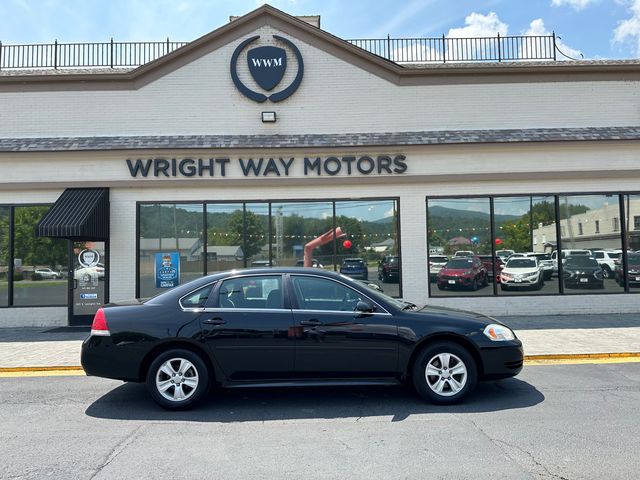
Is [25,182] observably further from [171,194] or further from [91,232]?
[171,194]

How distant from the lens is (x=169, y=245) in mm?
11672

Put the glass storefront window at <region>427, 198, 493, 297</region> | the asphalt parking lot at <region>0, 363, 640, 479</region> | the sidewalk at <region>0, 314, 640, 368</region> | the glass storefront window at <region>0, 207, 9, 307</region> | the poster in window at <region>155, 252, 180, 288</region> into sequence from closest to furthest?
the asphalt parking lot at <region>0, 363, 640, 479</region> → the sidewalk at <region>0, 314, 640, 368</region> → the glass storefront window at <region>0, 207, 9, 307</region> → the poster in window at <region>155, 252, 180, 288</region> → the glass storefront window at <region>427, 198, 493, 297</region>

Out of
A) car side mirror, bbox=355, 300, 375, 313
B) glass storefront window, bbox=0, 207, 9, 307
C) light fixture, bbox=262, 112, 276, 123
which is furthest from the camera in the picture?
light fixture, bbox=262, 112, 276, 123

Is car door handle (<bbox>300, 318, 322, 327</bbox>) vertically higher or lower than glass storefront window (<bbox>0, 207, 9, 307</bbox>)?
lower

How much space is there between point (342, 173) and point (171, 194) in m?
4.25

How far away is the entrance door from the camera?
37.2 feet

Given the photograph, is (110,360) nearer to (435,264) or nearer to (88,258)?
(88,258)

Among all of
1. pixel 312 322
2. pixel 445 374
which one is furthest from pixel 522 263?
pixel 312 322

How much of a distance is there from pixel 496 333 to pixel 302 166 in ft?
23.8

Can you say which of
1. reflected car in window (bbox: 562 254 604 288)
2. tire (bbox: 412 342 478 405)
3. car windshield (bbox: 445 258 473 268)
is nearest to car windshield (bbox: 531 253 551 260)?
reflected car in window (bbox: 562 254 604 288)

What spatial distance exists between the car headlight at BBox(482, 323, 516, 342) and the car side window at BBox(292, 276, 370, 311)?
1456 millimetres

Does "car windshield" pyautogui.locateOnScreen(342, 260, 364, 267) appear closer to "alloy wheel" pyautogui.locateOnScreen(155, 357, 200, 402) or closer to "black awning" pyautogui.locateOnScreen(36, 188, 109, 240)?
"black awning" pyautogui.locateOnScreen(36, 188, 109, 240)

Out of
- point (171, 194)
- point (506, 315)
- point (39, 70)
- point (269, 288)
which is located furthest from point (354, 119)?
point (39, 70)

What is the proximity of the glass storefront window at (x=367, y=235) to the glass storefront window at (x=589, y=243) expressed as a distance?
166 inches
